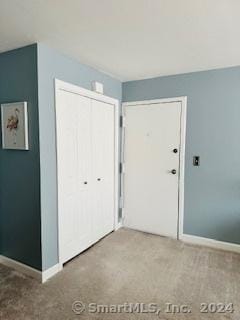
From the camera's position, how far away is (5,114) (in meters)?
2.40

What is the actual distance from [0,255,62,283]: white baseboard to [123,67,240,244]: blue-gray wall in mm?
1810

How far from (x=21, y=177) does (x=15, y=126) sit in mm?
520

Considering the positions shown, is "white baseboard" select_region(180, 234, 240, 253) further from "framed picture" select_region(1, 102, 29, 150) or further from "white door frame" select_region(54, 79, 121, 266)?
"framed picture" select_region(1, 102, 29, 150)

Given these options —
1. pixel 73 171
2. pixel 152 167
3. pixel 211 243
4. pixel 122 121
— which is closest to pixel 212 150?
pixel 152 167

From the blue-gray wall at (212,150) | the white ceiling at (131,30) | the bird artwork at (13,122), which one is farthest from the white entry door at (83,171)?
the blue-gray wall at (212,150)

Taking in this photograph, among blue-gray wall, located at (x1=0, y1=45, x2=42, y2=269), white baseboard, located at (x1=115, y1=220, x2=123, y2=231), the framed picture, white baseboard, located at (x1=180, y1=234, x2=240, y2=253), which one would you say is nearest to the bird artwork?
the framed picture

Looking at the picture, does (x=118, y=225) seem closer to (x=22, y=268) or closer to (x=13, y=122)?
(x=22, y=268)

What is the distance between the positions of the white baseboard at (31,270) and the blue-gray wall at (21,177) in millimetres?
49

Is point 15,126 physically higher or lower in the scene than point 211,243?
higher

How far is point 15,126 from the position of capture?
234 centimetres

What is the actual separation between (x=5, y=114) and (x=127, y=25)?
1.50 m

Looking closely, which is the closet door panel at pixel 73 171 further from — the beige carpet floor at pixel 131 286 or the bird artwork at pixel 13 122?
the bird artwork at pixel 13 122

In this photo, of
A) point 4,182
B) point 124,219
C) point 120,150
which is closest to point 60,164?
point 4,182

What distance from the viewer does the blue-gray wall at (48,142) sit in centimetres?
221
